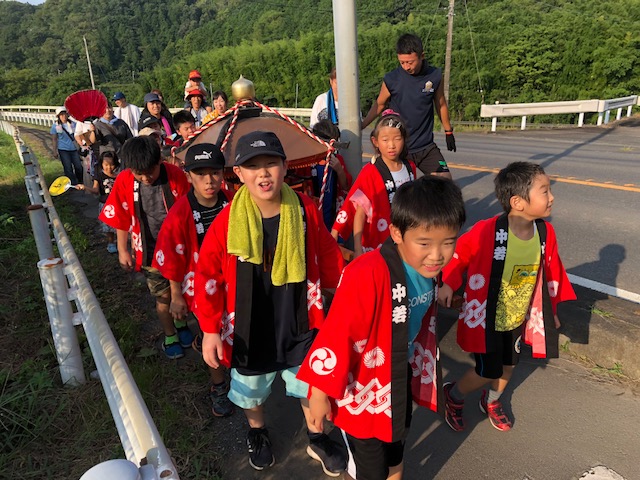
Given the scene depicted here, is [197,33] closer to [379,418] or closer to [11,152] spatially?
[11,152]

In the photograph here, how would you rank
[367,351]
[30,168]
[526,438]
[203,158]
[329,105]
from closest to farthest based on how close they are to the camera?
1. [367,351]
2. [526,438]
3. [203,158]
4. [329,105]
5. [30,168]

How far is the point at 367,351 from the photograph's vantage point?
5.76 feet

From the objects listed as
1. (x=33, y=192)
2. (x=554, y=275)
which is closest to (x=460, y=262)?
(x=554, y=275)

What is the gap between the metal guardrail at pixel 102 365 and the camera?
107 centimetres

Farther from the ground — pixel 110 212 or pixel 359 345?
pixel 110 212

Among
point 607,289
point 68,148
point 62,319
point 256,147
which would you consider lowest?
point 607,289

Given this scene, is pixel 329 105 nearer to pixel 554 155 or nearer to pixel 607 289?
pixel 607 289

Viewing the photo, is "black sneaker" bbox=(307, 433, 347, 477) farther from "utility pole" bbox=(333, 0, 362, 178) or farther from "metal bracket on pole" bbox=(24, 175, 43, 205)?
"metal bracket on pole" bbox=(24, 175, 43, 205)

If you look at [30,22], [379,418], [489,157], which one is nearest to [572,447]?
[379,418]

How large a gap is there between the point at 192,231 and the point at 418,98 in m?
2.44

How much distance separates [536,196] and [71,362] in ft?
9.27

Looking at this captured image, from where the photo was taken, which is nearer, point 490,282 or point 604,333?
point 490,282

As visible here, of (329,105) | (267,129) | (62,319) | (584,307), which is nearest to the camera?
(62,319)

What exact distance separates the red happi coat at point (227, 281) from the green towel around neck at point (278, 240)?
0.08m
